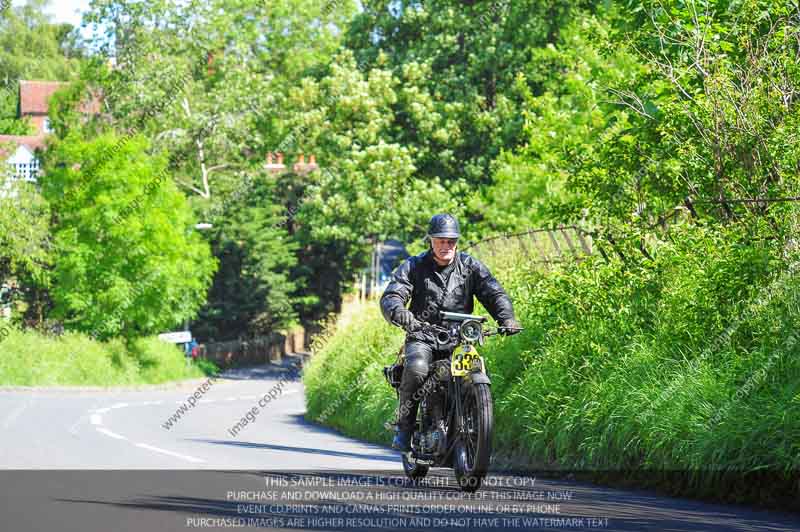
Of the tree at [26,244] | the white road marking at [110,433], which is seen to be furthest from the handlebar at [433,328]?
the tree at [26,244]

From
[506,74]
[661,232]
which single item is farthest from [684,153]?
[506,74]

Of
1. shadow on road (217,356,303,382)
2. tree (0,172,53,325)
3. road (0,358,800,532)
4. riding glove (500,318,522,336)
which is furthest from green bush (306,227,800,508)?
shadow on road (217,356,303,382)

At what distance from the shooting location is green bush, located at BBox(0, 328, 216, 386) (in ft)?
135

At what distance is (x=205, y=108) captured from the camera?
63875 mm

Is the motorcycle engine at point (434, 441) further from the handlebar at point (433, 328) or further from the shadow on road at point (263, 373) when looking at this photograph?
the shadow on road at point (263, 373)

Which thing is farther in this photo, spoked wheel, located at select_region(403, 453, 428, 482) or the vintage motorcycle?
spoked wheel, located at select_region(403, 453, 428, 482)

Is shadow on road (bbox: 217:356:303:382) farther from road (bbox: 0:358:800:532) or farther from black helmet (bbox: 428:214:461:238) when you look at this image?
black helmet (bbox: 428:214:461:238)

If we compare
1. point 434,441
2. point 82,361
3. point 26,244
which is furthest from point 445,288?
point 26,244

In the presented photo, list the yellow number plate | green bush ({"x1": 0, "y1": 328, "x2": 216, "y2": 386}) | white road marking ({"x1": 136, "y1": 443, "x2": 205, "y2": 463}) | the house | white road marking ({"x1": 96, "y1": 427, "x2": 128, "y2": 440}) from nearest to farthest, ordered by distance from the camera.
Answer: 1. the yellow number plate
2. white road marking ({"x1": 136, "y1": 443, "x2": 205, "y2": 463})
3. white road marking ({"x1": 96, "y1": 427, "x2": 128, "y2": 440})
4. green bush ({"x1": 0, "y1": 328, "x2": 216, "y2": 386})
5. the house

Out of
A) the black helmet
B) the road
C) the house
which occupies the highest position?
the house

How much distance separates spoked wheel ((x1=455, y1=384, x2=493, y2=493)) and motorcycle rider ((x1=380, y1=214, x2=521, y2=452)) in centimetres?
65

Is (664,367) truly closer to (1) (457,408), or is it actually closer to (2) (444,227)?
(1) (457,408)

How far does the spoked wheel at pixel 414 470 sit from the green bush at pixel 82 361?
104 feet

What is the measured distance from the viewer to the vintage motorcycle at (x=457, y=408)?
363 inches
